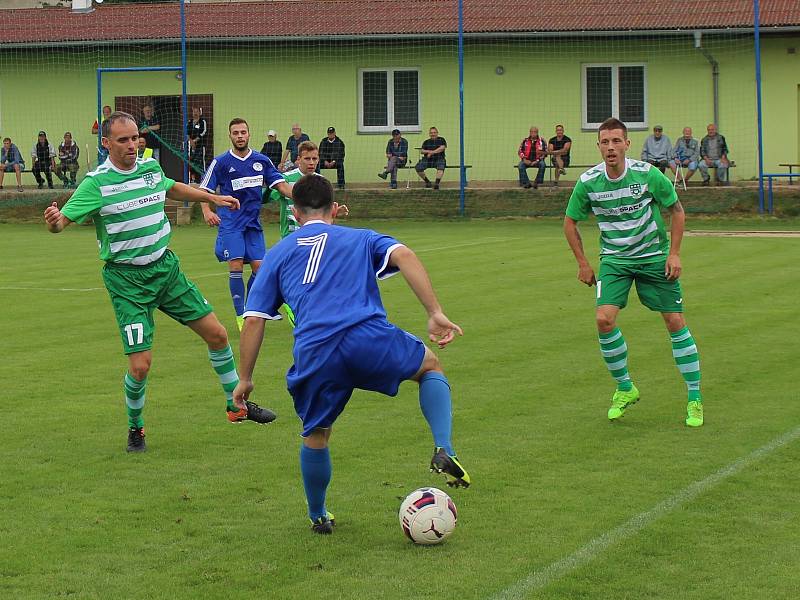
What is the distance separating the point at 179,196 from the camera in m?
8.88

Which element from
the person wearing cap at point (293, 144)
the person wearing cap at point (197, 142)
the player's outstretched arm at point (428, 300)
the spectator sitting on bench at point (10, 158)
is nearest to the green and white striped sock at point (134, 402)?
the player's outstretched arm at point (428, 300)

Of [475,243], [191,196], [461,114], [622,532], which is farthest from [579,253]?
[461,114]

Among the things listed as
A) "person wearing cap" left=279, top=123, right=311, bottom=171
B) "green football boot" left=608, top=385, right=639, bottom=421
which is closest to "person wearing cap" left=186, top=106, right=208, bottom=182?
"person wearing cap" left=279, top=123, right=311, bottom=171

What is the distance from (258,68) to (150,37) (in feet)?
9.82

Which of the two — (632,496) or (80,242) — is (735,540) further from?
(80,242)

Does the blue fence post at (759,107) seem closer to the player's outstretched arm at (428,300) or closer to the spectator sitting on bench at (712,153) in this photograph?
the spectator sitting on bench at (712,153)

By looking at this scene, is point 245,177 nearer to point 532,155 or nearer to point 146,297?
point 146,297

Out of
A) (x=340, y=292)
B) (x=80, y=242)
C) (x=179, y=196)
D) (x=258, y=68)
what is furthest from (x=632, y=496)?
(x=258, y=68)

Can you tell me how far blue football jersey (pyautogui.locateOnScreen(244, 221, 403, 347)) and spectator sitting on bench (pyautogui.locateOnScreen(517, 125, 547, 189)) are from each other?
25469 mm

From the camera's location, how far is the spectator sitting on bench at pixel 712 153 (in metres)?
31.1

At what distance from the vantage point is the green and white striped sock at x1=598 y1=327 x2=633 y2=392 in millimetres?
9227

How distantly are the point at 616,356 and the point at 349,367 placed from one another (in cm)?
365

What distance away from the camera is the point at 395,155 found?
107 ft

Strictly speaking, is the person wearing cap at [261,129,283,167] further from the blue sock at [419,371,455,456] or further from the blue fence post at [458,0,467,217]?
the blue sock at [419,371,455,456]
